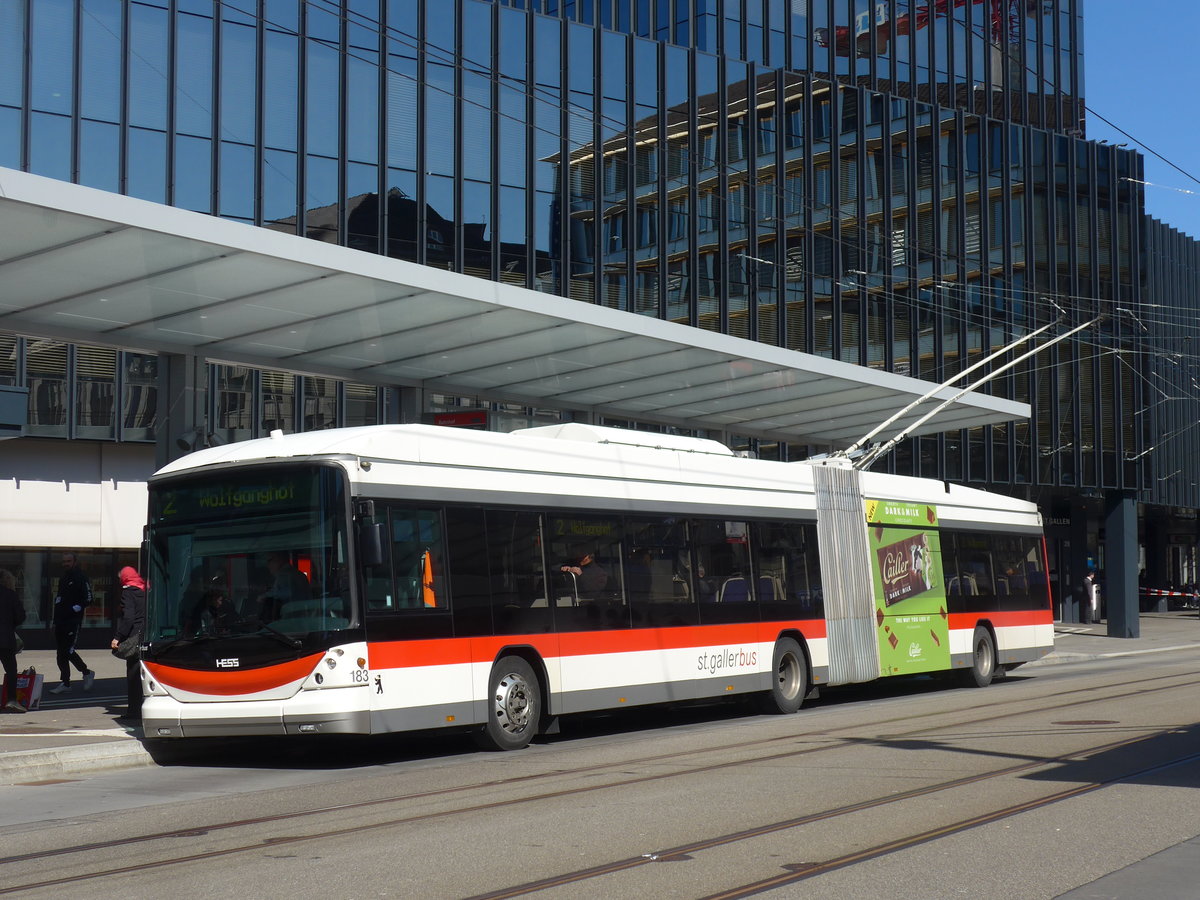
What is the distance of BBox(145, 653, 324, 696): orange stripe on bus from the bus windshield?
0.72ft

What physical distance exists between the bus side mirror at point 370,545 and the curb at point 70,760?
2894 mm

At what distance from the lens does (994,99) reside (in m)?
46.7

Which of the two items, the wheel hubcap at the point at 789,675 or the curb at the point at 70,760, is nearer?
the curb at the point at 70,760

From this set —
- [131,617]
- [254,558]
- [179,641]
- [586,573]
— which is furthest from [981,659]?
[179,641]

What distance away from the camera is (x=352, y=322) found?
54.0 feet

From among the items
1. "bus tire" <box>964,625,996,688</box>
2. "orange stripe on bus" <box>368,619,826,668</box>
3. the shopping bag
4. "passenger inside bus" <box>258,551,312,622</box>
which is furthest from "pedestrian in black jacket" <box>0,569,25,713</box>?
"bus tire" <box>964,625,996,688</box>

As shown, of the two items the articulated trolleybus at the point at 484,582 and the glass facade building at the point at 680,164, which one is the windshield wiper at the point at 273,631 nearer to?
the articulated trolleybus at the point at 484,582

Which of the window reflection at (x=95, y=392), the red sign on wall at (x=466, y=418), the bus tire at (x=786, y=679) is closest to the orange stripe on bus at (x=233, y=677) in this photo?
the red sign on wall at (x=466, y=418)

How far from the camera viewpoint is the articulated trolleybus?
11.9 meters

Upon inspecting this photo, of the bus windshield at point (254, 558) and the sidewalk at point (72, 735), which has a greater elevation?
the bus windshield at point (254, 558)

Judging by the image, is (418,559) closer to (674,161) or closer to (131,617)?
(131,617)

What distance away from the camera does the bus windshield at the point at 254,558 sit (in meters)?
11.8

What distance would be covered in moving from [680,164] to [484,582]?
2546cm

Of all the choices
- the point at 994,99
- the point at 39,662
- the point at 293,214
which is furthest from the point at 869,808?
the point at 994,99
